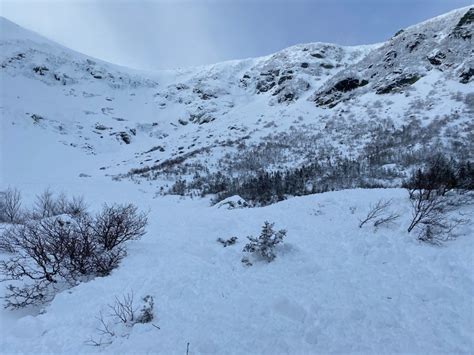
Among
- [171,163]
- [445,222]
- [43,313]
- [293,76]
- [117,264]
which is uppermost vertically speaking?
[293,76]

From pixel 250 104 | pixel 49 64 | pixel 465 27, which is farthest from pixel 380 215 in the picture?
pixel 49 64

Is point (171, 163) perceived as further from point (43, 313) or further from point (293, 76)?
point (293, 76)

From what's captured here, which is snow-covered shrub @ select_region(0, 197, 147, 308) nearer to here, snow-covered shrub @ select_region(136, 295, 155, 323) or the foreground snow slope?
the foreground snow slope

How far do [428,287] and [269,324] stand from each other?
2.38 meters

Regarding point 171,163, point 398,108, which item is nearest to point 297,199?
point 171,163

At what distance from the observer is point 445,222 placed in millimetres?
5734

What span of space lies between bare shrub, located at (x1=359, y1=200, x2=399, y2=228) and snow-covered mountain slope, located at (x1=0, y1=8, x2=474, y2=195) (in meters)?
7.82

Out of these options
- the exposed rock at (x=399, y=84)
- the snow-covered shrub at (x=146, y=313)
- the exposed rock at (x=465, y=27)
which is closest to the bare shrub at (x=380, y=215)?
the snow-covered shrub at (x=146, y=313)

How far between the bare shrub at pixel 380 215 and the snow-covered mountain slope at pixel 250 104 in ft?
25.6

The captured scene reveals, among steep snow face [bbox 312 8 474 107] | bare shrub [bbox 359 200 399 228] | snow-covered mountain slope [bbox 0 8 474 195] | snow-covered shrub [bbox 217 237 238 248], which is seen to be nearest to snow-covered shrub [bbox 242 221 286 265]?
snow-covered shrub [bbox 217 237 238 248]

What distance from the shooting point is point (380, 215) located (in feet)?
22.0

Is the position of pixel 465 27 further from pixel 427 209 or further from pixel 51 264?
pixel 51 264

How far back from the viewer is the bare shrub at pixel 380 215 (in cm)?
636

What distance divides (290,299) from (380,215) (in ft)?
12.0
